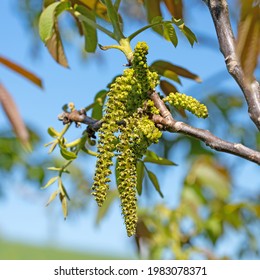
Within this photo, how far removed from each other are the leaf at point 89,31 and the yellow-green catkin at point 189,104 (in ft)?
0.94

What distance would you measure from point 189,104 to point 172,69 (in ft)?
0.87

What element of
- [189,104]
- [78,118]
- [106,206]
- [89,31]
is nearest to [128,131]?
[189,104]

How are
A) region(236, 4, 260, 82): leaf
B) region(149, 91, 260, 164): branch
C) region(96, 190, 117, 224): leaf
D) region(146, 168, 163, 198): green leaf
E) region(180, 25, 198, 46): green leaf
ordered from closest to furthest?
1. region(236, 4, 260, 82): leaf
2. region(149, 91, 260, 164): branch
3. region(180, 25, 198, 46): green leaf
4. region(146, 168, 163, 198): green leaf
5. region(96, 190, 117, 224): leaf

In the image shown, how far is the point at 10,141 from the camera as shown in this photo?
4.32 meters

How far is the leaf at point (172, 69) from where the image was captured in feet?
4.69

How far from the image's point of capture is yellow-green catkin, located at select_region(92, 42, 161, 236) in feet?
3.70

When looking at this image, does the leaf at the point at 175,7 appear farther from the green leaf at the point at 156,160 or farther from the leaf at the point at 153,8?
the green leaf at the point at 156,160

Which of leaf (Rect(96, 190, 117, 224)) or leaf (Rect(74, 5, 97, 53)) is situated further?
leaf (Rect(96, 190, 117, 224))

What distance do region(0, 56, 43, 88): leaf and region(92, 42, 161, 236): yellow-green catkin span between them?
282 mm

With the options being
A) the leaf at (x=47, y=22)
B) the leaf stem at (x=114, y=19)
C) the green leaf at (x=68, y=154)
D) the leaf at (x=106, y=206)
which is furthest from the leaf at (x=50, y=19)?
the leaf at (x=106, y=206)

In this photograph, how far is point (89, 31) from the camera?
1.40 metres

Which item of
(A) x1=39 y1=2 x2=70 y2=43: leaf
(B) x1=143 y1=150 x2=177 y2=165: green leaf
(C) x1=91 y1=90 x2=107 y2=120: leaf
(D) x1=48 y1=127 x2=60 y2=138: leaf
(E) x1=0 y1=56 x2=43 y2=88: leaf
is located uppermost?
(A) x1=39 y1=2 x2=70 y2=43: leaf

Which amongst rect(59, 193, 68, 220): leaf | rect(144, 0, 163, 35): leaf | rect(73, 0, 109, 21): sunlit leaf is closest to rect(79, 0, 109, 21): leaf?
rect(73, 0, 109, 21): sunlit leaf

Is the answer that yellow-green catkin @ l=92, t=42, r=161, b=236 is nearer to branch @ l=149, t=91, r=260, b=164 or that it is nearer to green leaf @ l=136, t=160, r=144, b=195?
branch @ l=149, t=91, r=260, b=164
